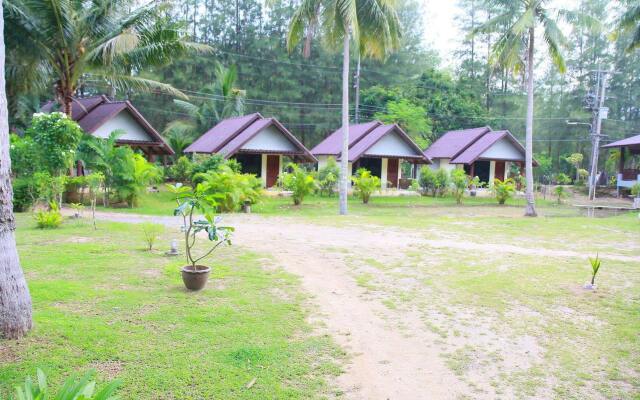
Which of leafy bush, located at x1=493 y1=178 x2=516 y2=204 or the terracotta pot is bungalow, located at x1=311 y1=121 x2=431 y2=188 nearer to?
leafy bush, located at x1=493 y1=178 x2=516 y2=204

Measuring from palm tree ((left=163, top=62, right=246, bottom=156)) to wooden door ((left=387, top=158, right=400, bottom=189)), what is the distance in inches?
415

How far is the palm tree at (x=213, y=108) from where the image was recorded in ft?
109

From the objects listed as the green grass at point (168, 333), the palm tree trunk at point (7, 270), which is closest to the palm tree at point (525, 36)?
the green grass at point (168, 333)

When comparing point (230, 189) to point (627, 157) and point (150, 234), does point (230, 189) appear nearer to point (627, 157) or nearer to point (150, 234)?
point (150, 234)

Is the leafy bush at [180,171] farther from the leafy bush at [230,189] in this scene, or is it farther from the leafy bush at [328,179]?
the leafy bush at [230,189]

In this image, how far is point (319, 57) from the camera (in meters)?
43.4

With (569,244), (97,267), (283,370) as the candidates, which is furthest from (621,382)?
(569,244)

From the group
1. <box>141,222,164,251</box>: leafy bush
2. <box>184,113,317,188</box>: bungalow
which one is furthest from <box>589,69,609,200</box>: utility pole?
<box>141,222,164,251</box>: leafy bush

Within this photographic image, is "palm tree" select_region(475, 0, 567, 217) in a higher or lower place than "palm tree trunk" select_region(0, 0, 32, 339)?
higher

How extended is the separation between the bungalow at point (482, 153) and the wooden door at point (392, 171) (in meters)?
3.89

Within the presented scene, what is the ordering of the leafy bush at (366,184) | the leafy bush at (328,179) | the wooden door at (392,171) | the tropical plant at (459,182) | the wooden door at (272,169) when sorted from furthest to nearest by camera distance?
the wooden door at (392,171), the wooden door at (272,169), the tropical plant at (459,182), the leafy bush at (328,179), the leafy bush at (366,184)

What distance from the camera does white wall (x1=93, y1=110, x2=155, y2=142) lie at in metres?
22.2

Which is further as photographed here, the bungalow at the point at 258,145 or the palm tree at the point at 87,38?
the bungalow at the point at 258,145

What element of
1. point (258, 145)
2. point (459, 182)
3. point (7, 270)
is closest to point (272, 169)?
point (258, 145)
